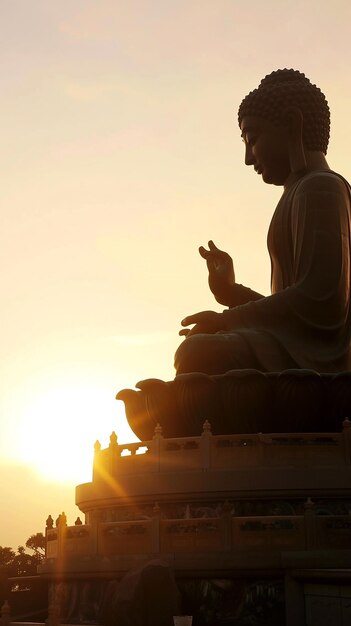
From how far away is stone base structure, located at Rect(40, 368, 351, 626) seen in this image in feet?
26.6

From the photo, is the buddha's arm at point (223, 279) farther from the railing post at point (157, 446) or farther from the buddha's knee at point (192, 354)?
the railing post at point (157, 446)

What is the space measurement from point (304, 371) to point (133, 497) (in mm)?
2535

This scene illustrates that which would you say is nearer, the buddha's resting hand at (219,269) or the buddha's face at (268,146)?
the buddha's resting hand at (219,269)

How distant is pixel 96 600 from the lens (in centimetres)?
905

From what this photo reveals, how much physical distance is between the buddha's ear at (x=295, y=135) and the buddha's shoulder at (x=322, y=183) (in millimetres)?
365

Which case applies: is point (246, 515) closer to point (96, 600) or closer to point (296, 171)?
point (96, 600)

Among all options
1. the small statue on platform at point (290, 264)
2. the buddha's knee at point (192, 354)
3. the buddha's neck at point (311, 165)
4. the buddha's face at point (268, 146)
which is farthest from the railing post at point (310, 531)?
the buddha's face at point (268, 146)

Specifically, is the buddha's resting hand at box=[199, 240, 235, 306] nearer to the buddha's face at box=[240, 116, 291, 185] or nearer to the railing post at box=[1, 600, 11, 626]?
the buddha's face at box=[240, 116, 291, 185]

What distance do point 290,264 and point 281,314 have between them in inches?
55.9

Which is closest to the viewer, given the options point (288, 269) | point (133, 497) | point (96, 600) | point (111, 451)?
point (96, 600)

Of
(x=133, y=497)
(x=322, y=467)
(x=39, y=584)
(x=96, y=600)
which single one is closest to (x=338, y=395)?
(x=322, y=467)

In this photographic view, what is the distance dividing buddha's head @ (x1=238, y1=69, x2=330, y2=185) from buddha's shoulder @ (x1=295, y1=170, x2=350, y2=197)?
45 cm

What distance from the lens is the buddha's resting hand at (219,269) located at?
1282 centimetres

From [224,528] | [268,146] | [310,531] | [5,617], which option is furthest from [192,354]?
A: [268,146]
